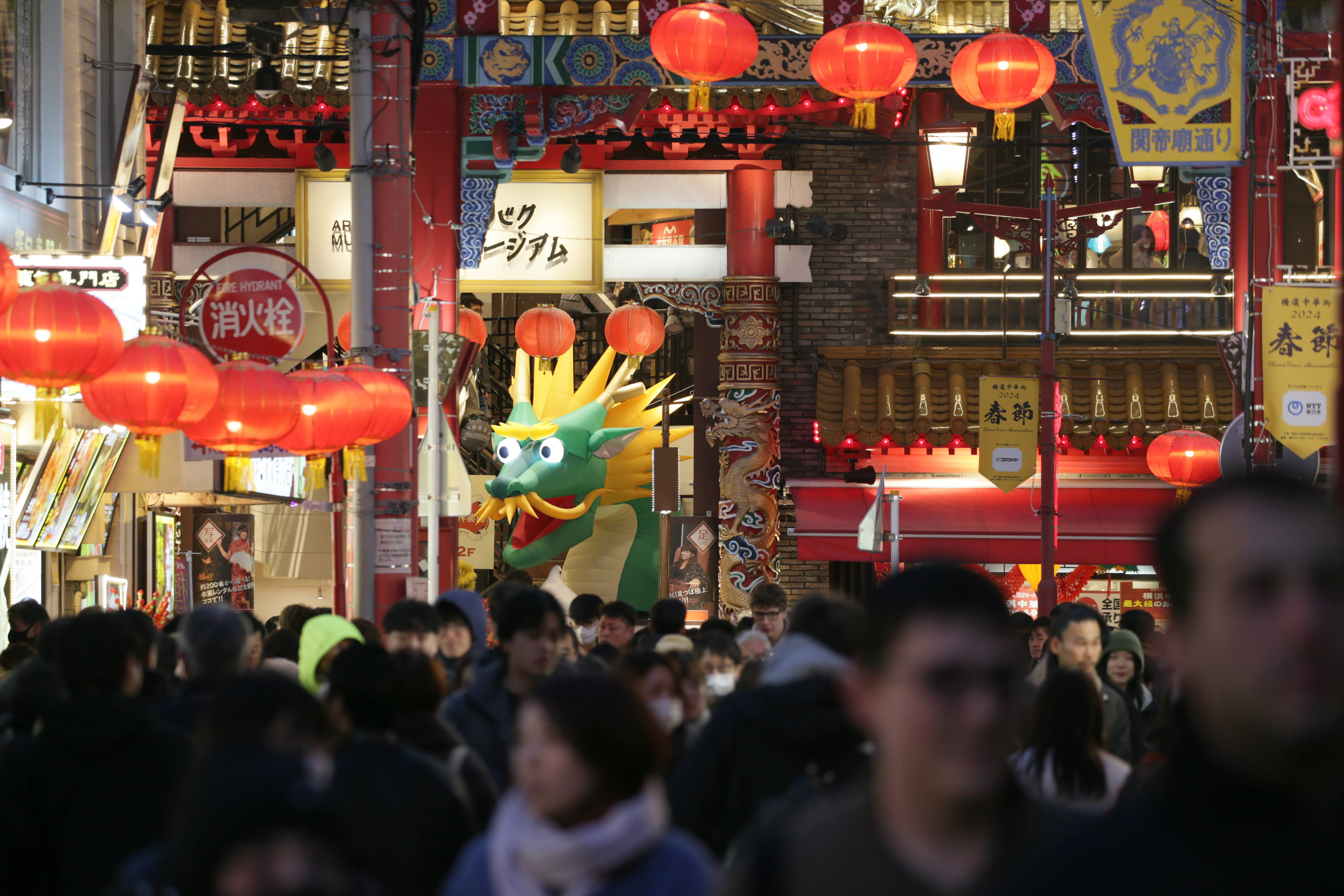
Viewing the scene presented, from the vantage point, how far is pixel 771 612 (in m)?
9.18

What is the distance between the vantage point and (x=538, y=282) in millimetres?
19516

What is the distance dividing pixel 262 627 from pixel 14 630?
1615 millimetres

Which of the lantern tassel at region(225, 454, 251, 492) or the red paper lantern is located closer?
the lantern tassel at region(225, 454, 251, 492)

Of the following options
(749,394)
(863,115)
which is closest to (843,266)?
(749,394)

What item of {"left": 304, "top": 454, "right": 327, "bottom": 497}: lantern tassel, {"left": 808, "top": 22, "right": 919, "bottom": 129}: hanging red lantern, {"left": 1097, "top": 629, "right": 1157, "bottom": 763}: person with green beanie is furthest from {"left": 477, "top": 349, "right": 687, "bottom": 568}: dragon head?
{"left": 1097, "top": 629, "right": 1157, "bottom": 763}: person with green beanie

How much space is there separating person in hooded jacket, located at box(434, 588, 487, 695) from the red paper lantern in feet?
42.5

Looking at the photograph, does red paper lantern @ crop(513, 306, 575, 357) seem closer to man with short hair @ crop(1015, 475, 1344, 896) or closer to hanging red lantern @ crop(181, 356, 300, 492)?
hanging red lantern @ crop(181, 356, 300, 492)

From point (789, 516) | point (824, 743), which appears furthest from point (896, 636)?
point (789, 516)

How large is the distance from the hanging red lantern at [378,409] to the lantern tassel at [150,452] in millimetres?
1302

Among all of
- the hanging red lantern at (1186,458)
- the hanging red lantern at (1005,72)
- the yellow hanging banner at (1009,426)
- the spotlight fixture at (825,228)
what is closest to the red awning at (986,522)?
the hanging red lantern at (1186,458)

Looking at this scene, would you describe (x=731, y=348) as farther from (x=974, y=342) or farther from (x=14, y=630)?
(x=14, y=630)

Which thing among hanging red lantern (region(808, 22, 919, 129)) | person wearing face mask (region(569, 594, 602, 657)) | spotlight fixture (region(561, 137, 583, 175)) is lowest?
person wearing face mask (region(569, 594, 602, 657))

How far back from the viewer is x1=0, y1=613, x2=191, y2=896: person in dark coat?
3.82 metres

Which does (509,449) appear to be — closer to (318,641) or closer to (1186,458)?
(1186,458)
